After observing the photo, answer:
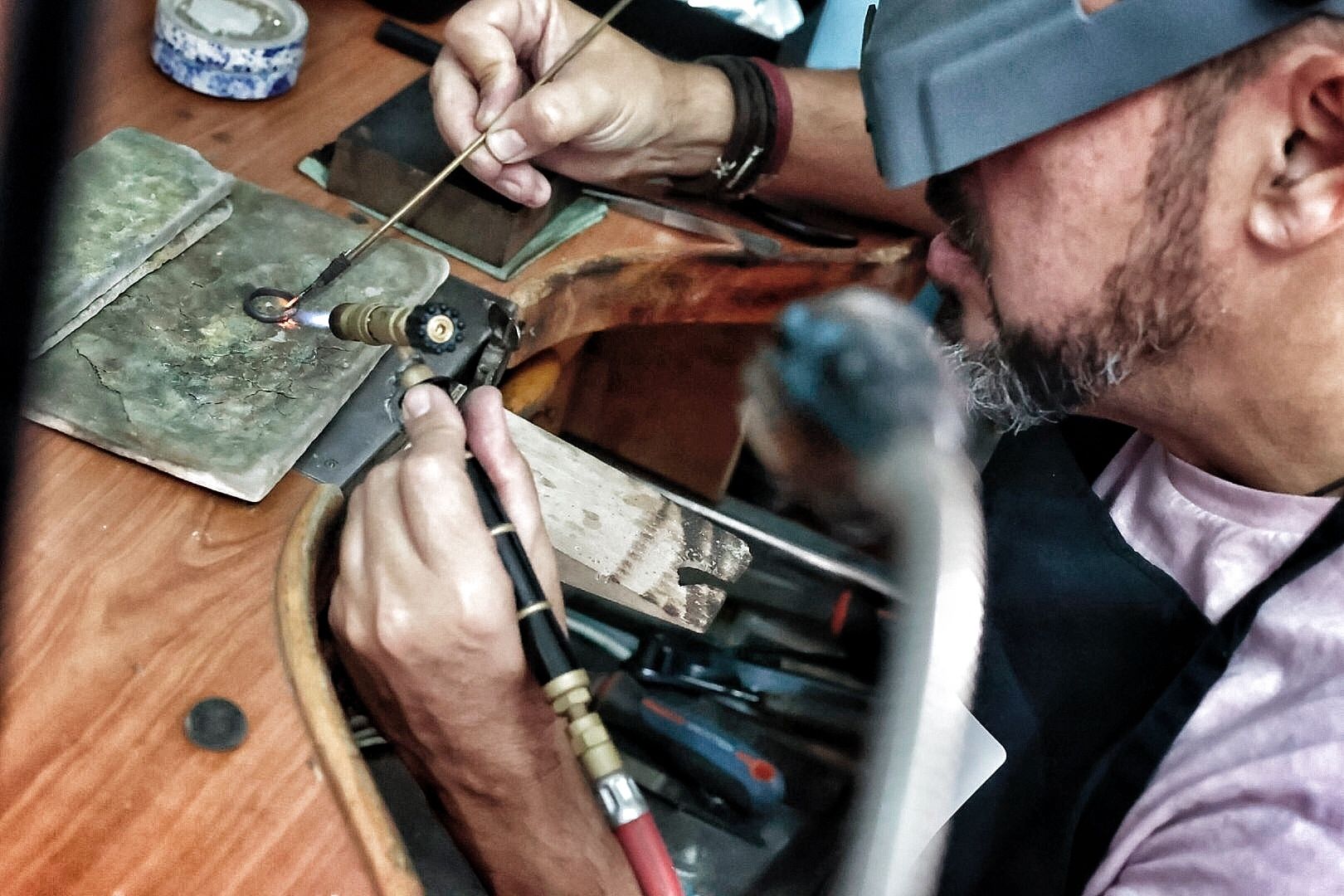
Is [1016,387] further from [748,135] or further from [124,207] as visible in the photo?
[124,207]

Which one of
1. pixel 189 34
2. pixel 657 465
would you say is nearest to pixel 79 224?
pixel 189 34

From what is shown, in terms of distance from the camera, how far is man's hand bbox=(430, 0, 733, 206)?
1061 mm

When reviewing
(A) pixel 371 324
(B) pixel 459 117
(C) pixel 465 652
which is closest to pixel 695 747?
(C) pixel 465 652

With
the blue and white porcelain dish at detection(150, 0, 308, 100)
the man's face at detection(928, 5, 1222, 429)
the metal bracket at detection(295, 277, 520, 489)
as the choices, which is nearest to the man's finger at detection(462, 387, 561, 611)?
the metal bracket at detection(295, 277, 520, 489)

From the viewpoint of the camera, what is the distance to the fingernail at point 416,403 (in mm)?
785

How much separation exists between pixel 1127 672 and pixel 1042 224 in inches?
15.5

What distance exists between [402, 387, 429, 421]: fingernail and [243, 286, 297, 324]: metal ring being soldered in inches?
6.4

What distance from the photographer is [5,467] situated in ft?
0.85

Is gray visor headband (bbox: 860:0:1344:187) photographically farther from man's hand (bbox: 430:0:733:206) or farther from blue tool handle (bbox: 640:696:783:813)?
blue tool handle (bbox: 640:696:783:813)

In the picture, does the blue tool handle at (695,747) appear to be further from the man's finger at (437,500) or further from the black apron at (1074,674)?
the man's finger at (437,500)

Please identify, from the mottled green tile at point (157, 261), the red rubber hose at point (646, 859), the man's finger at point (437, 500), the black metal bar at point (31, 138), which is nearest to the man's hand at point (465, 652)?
the man's finger at point (437, 500)

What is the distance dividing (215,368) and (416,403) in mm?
167

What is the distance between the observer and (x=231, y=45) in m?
1.10

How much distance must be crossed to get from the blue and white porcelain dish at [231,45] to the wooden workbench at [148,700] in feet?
1.54
